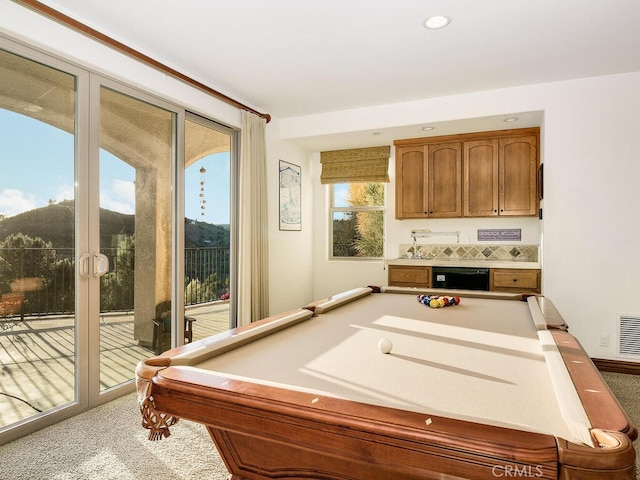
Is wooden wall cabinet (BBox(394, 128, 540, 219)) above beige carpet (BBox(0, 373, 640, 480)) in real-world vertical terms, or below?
above

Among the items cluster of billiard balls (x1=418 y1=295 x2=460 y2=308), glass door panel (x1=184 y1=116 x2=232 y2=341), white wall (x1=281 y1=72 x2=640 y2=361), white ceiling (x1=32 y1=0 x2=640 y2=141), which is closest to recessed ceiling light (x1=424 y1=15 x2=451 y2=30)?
white ceiling (x1=32 y1=0 x2=640 y2=141)

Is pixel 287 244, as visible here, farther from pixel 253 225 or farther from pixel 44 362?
pixel 44 362

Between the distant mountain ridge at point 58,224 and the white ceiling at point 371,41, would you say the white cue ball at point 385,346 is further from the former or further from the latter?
the distant mountain ridge at point 58,224

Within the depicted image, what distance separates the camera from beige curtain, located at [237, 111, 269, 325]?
158 inches

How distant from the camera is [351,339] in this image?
1.69 metres

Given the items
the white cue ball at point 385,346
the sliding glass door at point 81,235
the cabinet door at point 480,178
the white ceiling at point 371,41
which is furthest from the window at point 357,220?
the white cue ball at point 385,346

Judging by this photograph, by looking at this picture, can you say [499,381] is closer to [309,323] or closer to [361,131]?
[309,323]

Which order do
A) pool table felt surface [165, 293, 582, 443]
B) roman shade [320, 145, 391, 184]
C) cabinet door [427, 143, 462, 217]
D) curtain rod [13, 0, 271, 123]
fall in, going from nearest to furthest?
pool table felt surface [165, 293, 582, 443] < curtain rod [13, 0, 271, 123] < cabinet door [427, 143, 462, 217] < roman shade [320, 145, 391, 184]

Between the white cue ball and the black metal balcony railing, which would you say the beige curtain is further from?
the white cue ball

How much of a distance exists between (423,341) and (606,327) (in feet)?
9.55

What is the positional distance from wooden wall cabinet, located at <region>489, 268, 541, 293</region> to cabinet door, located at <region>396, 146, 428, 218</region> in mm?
1034

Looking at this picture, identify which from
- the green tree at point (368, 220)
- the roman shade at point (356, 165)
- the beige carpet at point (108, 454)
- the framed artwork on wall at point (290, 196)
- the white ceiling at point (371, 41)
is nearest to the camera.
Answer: the beige carpet at point (108, 454)

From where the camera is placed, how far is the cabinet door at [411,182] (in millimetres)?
4727

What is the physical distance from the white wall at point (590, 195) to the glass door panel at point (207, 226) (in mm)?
2606
